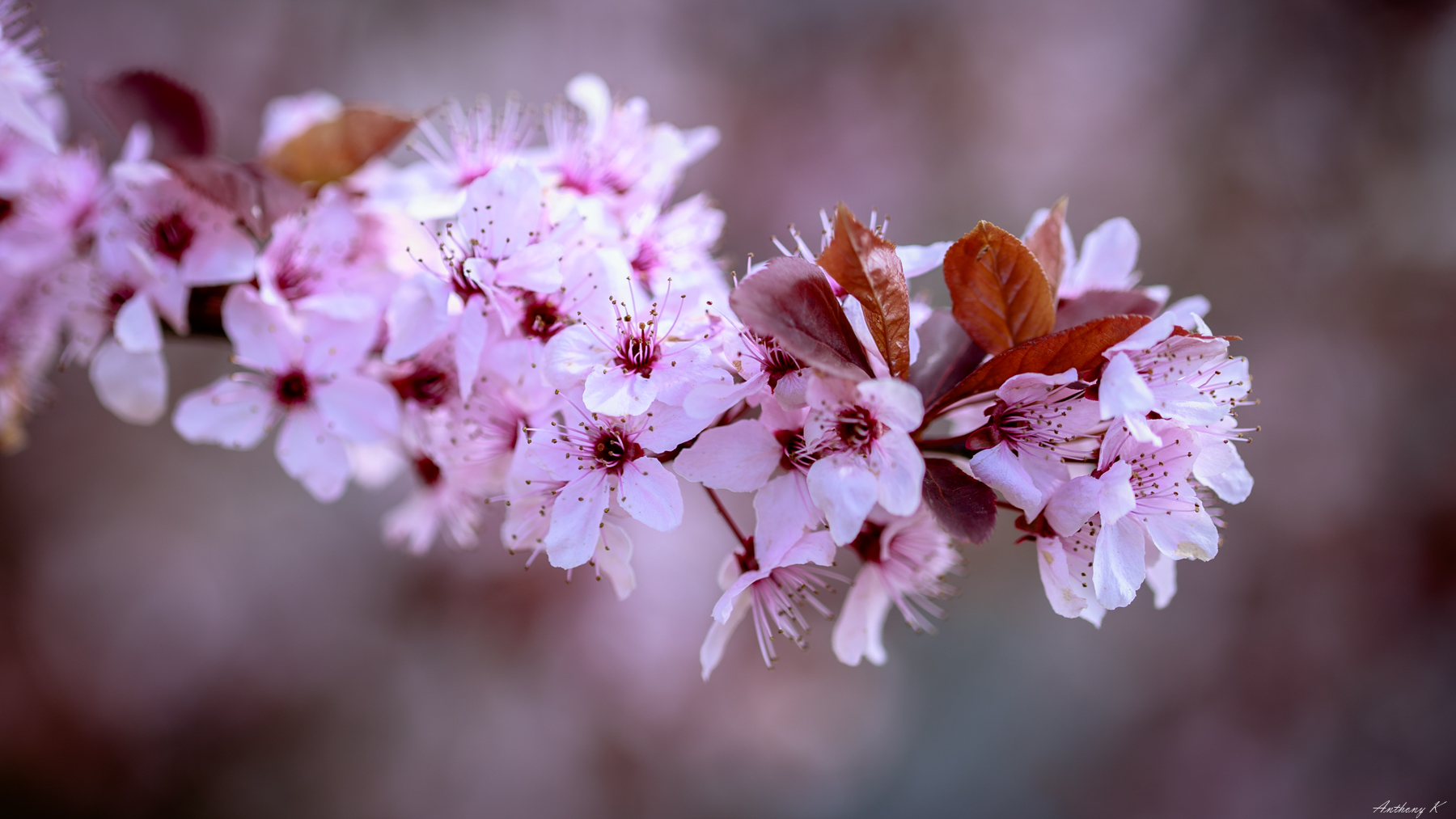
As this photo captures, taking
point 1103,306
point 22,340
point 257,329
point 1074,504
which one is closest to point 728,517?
point 1074,504

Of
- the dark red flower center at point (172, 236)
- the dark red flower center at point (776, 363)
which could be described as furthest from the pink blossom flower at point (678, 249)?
the dark red flower center at point (172, 236)

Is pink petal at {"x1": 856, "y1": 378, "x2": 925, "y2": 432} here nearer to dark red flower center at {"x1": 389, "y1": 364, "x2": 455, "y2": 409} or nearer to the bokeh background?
dark red flower center at {"x1": 389, "y1": 364, "x2": 455, "y2": 409}

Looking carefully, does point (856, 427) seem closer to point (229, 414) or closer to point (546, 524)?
point (546, 524)

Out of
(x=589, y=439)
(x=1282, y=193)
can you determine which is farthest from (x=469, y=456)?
(x=1282, y=193)

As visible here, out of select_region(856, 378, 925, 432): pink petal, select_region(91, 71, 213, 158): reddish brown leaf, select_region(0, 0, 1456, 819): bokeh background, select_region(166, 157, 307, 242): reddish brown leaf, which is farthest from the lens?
select_region(0, 0, 1456, 819): bokeh background

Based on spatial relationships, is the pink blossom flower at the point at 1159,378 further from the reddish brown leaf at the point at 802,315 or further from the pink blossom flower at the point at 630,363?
the pink blossom flower at the point at 630,363

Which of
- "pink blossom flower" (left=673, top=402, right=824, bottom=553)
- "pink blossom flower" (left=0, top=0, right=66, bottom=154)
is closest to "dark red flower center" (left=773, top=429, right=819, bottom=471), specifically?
"pink blossom flower" (left=673, top=402, right=824, bottom=553)

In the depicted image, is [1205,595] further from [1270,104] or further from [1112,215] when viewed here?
[1270,104]
